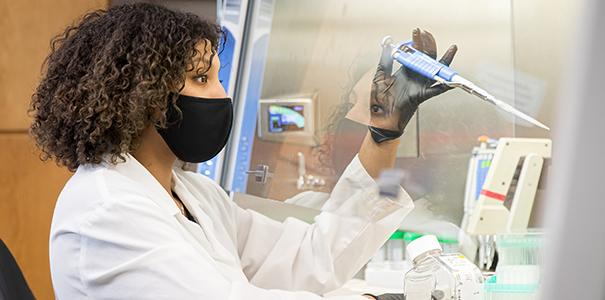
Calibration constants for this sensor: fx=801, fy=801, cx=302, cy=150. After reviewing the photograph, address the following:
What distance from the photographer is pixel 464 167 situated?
229cm

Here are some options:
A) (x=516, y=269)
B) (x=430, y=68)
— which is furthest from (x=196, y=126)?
(x=516, y=269)

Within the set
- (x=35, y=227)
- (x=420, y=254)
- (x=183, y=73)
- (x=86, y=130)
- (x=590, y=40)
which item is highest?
(x=590, y=40)

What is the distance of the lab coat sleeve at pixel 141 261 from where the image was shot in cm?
144

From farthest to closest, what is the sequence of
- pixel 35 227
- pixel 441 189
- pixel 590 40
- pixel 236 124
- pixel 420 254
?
pixel 35 227
pixel 236 124
pixel 441 189
pixel 420 254
pixel 590 40

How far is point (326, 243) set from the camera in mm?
1950

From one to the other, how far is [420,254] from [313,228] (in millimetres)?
447

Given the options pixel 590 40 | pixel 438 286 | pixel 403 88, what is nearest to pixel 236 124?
pixel 403 88

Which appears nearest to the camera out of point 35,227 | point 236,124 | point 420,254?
point 420,254

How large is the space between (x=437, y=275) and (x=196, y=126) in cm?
60

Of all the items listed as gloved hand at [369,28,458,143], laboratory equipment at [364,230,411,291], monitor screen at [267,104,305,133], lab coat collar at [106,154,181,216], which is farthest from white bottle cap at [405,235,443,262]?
monitor screen at [267,104,305,133]

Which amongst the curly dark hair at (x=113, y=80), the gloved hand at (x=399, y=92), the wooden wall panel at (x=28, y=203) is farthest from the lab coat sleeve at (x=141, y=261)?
the wooden wall panel at (x=28, y=203)

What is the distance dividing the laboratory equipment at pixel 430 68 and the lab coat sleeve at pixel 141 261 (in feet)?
2.12

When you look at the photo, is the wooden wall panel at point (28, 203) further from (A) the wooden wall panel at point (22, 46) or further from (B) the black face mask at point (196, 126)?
(B) the black face mask at point (196, 126)

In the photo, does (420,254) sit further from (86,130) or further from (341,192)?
(86,130)
